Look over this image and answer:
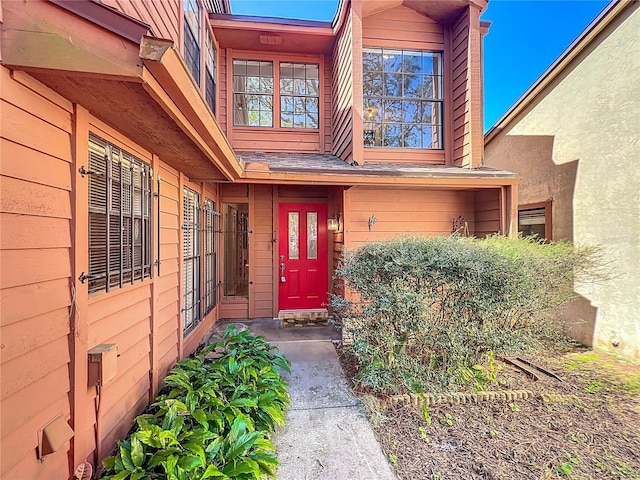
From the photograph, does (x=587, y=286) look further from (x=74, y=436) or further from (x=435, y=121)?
(x=74, y=436)

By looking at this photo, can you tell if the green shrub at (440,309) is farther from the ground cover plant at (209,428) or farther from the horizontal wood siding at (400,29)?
the horizontal wood siding at (400,29)

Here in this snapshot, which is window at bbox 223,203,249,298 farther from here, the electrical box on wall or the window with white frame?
the electrical box on wall

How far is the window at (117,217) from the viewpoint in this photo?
5.82 ft

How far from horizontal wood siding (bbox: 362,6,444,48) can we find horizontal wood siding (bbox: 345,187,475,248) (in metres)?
2.75

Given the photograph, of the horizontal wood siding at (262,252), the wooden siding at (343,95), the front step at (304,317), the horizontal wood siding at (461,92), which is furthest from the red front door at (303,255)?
the horizontal wood siding at (461,92)

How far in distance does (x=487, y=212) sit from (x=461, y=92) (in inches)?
84.1

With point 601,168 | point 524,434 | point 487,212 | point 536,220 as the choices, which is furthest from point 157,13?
point 536,220

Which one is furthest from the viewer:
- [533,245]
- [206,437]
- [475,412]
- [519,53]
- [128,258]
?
[519,53]

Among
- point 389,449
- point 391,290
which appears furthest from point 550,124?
point 389,449

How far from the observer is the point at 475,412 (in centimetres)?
275

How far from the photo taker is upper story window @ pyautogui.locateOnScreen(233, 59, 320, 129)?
5.64 metres

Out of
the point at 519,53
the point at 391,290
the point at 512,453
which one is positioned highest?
the point at 519,53

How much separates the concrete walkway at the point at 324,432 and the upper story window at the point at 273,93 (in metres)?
4.28

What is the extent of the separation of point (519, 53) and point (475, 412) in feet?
28.8
